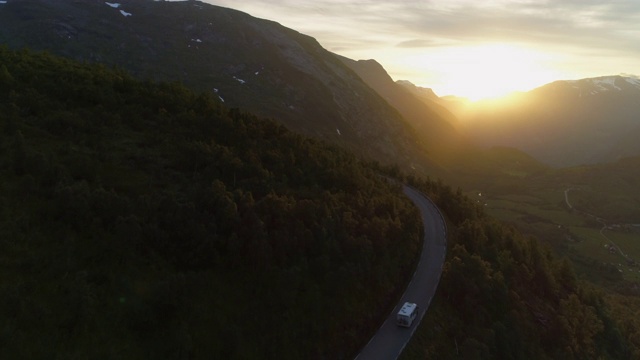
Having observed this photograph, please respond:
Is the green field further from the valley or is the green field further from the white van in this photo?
the white van

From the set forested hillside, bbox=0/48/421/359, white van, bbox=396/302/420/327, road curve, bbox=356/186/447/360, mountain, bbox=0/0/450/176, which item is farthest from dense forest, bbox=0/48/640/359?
mountain, bbox=0/0/450/176

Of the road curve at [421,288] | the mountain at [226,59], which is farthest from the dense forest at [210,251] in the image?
the mountain at [226,59]

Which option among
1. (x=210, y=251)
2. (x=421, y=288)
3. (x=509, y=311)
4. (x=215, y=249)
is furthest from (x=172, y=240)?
(x=509, y=311)

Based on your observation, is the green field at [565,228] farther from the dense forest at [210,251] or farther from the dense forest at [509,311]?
the dense forest at [210,251]

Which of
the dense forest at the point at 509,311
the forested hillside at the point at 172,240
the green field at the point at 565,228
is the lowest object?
the green field at the point at 565,228

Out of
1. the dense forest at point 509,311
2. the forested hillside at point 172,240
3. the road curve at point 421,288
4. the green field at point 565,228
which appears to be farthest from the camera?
the green field at point 565,228

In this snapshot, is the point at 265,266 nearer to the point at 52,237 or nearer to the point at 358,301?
the point at 358,301
